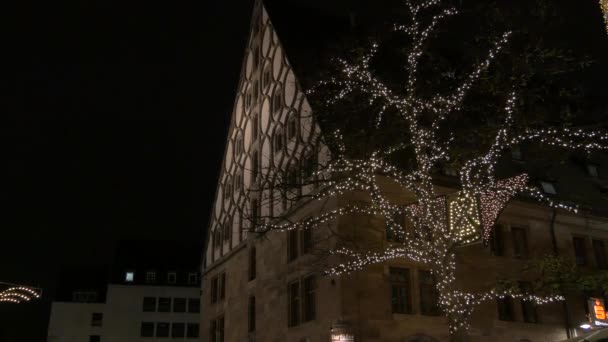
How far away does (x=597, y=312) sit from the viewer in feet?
79.8

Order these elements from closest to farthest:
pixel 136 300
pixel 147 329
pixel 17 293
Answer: pixel 17 293 < pixel 147 329 < pixel 136 300

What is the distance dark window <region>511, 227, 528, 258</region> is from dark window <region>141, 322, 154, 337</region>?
3970 centimetres

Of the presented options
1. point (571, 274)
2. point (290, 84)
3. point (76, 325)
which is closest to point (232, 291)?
point (290, 84)

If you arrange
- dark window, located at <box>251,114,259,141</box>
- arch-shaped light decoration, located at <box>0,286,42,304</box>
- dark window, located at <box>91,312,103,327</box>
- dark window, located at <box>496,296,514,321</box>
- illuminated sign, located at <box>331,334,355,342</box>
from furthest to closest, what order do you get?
dark window, located at <box>91,312,103,327</box> → dark window, located at <box>251,114,259,141</box> → dark window, located at <box>496,296,514,321</box> → illuminated sign, located at <box>331,334,355,342</box> → arch-shaped light decoration, located at <box>0,286,42,304</box>

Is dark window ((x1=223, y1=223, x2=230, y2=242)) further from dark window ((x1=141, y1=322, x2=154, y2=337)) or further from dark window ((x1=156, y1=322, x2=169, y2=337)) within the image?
dark window ((x1=141, y1=322, x2=154, y2=337))

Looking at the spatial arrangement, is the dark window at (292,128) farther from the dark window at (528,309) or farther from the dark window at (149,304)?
the dark window at (149,304)

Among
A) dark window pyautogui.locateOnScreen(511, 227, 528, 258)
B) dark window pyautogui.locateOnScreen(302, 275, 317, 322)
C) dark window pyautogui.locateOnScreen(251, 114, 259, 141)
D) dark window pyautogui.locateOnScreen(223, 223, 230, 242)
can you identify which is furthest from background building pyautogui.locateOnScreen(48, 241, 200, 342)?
dark window pyautogui.locateOnScreen(511, 227, 528, 258)

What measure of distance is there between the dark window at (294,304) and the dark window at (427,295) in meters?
4.80

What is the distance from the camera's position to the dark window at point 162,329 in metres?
59.0

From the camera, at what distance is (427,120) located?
856 inches

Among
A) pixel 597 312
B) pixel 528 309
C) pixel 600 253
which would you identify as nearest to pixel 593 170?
pixel 600 253

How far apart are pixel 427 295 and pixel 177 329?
129 feet

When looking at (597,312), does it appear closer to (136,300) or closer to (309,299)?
(309,299)

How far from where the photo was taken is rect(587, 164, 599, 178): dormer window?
31.4 m
